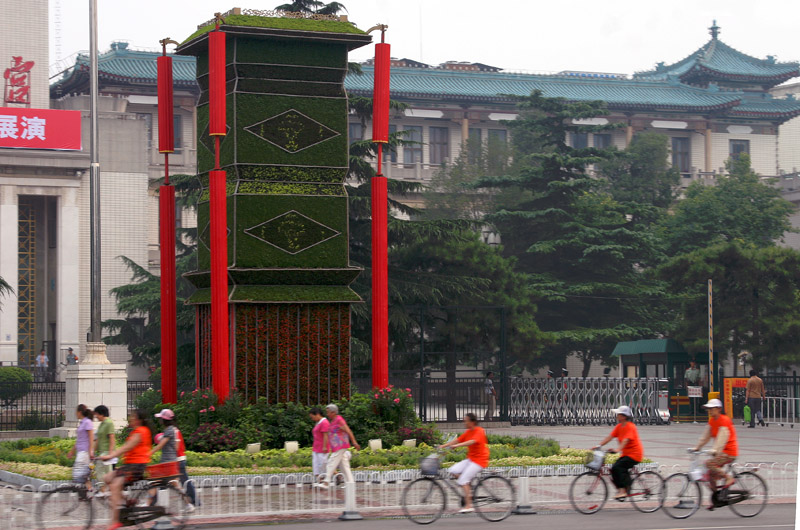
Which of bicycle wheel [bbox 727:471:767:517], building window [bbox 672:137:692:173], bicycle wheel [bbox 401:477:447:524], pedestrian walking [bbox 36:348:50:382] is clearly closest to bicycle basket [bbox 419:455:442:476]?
bicycle wheel [bbox 401:477:447:524]

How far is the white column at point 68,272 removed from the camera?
162ft

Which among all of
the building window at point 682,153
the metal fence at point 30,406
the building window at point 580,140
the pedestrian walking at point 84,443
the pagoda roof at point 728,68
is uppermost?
the pagoda roof at point 728,68

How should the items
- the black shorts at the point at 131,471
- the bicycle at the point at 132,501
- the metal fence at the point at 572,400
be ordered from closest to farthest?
the black shorts at the point at 131,471, the bicycle at the point at 132,501, the metal fence at the point at 572,400

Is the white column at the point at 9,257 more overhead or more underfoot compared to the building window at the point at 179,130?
more underfoot

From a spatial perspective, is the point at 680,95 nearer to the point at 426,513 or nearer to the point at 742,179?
the point at 742,179

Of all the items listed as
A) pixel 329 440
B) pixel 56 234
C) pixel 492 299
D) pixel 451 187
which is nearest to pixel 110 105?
pixel 56 234

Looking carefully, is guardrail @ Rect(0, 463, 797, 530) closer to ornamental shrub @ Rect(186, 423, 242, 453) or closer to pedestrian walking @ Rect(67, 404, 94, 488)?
pedestrian walking @ Rect(67, 404, 94, 488)

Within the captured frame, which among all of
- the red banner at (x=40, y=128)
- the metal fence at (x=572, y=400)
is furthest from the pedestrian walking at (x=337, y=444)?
the red banner at (x=40, y=128)

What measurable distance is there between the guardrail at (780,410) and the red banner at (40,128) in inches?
1085

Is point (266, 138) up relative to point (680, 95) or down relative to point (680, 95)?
down

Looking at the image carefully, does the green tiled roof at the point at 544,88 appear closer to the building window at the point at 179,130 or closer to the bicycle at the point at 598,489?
the building window at the point at 179,130

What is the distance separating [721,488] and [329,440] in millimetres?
5602

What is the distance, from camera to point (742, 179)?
5528cm

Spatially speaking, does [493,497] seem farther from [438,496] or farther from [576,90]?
[576,90]
